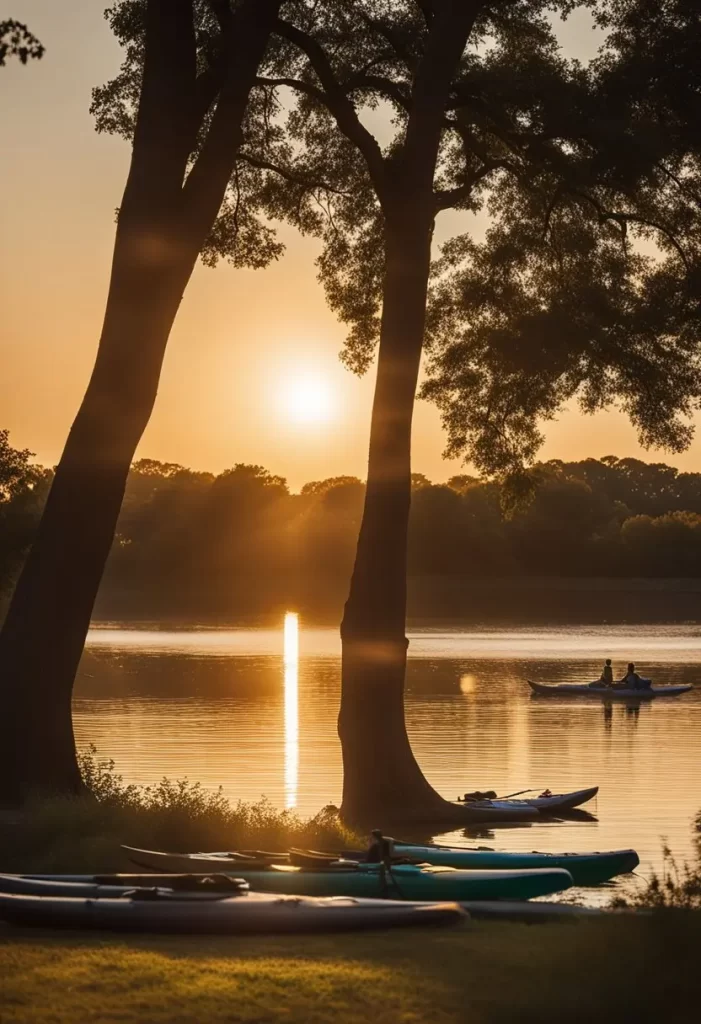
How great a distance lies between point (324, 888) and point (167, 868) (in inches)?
50.8

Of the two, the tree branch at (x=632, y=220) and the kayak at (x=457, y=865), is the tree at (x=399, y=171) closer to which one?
the tree branch at (x=632, y=220)

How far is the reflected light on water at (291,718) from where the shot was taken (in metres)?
29.1

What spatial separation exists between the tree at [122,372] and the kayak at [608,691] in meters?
34.9

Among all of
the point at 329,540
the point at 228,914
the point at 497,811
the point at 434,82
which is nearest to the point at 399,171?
the point at 434,82

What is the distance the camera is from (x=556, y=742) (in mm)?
38688

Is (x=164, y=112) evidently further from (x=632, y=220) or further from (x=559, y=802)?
(x=559, y=802)

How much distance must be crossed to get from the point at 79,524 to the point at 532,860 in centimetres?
578

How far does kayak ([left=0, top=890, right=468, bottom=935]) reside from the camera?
9.60 meters

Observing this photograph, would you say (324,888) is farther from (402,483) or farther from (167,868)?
(402,483)

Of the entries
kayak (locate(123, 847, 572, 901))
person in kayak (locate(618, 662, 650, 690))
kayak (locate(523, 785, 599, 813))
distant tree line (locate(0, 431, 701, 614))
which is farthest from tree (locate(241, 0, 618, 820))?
distant tree line (locate(0, 431, 701, 614))

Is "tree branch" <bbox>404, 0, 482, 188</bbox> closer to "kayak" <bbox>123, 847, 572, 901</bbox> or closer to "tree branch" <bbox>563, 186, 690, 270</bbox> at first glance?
"tree branch" <bbox>563, 186, 690, 270</bbox>

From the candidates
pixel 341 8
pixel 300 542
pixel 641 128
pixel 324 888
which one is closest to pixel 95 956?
pixel 324 888

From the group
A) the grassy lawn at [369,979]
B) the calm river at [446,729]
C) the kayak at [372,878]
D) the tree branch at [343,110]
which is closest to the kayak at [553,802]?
the calm river at [446,729]

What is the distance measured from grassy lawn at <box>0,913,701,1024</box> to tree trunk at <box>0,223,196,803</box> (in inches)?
264
